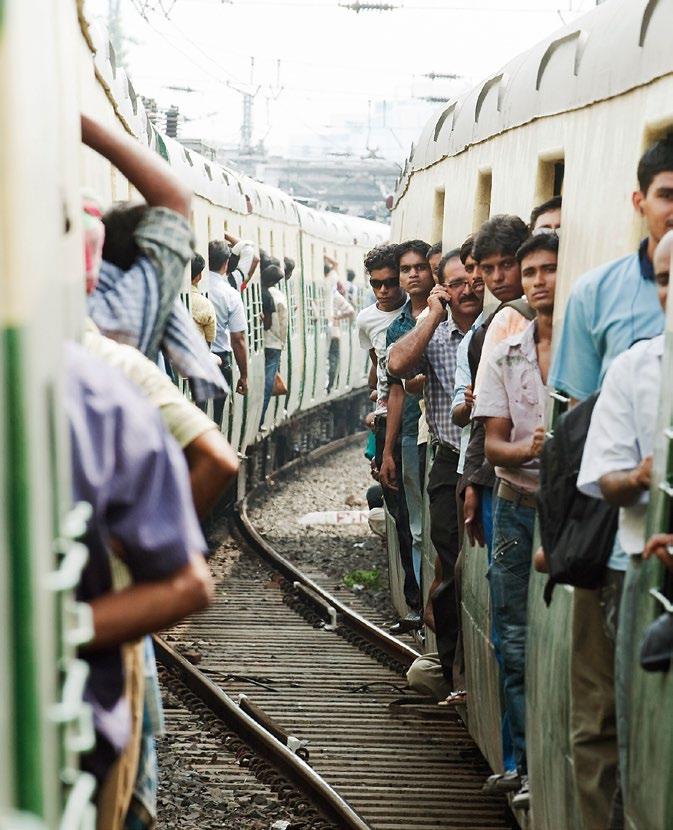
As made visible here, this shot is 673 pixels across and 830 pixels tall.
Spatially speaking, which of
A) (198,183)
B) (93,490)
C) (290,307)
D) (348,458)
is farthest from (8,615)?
(348,458)

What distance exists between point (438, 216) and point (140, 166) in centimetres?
652

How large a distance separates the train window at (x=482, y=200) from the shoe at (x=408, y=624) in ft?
11.0

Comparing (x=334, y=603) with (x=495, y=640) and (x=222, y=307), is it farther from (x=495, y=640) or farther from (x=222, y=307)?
(x=495, y=640)

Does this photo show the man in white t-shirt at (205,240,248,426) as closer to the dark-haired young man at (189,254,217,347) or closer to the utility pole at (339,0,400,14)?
the dark-haired young man at (189,254,217,347)

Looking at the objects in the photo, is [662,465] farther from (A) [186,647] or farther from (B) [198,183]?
(B) [198,183]

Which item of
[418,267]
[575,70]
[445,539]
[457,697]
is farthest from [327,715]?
[575,70]

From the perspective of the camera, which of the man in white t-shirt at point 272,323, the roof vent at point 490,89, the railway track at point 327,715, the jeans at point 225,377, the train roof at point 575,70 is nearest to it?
the train roof at point 575,70

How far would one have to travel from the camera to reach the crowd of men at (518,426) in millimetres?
4004

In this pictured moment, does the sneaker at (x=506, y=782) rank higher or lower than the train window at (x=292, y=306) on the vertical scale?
higher

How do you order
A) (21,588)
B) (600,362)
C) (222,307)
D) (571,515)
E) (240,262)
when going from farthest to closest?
1. (240,262)
2. (222,307)
3. (600,362)
4. (571,515)
5. (21,588)

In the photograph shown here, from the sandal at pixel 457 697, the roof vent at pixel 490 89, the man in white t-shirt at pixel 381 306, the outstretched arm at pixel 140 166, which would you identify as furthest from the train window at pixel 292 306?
the outstretched arm at pixel 140 166

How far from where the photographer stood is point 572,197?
5.75 m

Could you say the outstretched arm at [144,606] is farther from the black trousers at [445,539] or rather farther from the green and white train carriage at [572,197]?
the black trousers at [445,539]

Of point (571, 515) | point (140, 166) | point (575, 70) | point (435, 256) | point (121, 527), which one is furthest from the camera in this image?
point (435, 256)
